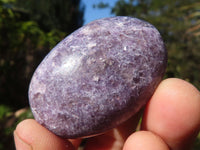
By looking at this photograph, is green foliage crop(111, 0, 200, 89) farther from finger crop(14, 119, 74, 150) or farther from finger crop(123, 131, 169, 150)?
finger crop(14, 119, 74, 150)

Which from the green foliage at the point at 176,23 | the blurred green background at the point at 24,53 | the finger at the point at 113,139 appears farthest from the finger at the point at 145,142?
the green foliage at the point at 176,23

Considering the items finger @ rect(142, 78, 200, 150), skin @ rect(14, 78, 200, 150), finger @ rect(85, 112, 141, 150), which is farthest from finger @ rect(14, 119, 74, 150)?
finger @ rect(142, 78, 200, 150)

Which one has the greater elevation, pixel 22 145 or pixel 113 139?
pixel 22 145

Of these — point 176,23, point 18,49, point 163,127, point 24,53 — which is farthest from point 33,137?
point 176,23

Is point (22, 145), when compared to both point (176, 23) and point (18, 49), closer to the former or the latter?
point (18, 49)

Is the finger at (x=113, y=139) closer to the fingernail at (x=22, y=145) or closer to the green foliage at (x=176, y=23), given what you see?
the fingernail at (x=22, y=145)

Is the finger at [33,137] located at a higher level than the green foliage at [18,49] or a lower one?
higher
